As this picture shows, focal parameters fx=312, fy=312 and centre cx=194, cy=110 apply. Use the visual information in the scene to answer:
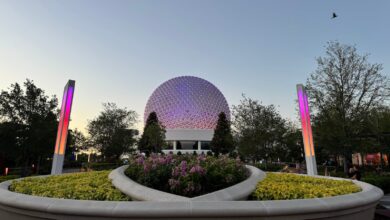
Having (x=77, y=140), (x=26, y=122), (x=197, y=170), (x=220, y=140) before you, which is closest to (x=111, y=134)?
(x=77, y=140)

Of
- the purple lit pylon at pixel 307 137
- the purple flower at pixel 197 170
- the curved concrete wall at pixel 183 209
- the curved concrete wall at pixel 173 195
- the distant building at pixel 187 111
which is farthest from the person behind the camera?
the distant building at pixel 187 111

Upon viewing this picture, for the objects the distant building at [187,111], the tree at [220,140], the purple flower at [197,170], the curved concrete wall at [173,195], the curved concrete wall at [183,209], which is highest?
the distant building at [187,111]

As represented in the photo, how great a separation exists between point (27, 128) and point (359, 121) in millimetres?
25765

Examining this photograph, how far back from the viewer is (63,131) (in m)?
13.2

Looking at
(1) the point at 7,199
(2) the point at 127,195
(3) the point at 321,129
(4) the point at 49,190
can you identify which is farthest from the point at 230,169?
(3) the point at 321,129

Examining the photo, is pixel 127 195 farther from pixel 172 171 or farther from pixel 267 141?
pixel 267 141

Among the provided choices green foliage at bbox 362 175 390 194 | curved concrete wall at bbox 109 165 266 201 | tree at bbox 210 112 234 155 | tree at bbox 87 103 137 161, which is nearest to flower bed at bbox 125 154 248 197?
curved concrete wall at bbox 109 165 266 201

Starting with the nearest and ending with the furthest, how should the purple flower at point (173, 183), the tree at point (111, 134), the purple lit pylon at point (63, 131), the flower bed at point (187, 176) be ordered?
the purple flower at point (173, 183), the flower bed at point (187, 176), the purple lit pylon at point (63, 131), the tree at point (111, 134)

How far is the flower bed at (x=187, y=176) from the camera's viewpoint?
270 inches

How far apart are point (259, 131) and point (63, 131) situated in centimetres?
1902

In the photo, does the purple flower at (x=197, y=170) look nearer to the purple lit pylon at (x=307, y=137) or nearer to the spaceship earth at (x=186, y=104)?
the purple lit pylon at (x=307, y=137)

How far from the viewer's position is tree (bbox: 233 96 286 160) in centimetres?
2852

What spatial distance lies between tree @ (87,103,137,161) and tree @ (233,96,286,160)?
15.1 m

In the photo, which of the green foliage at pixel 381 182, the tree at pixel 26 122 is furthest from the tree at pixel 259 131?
the tree at pixel 26 122
